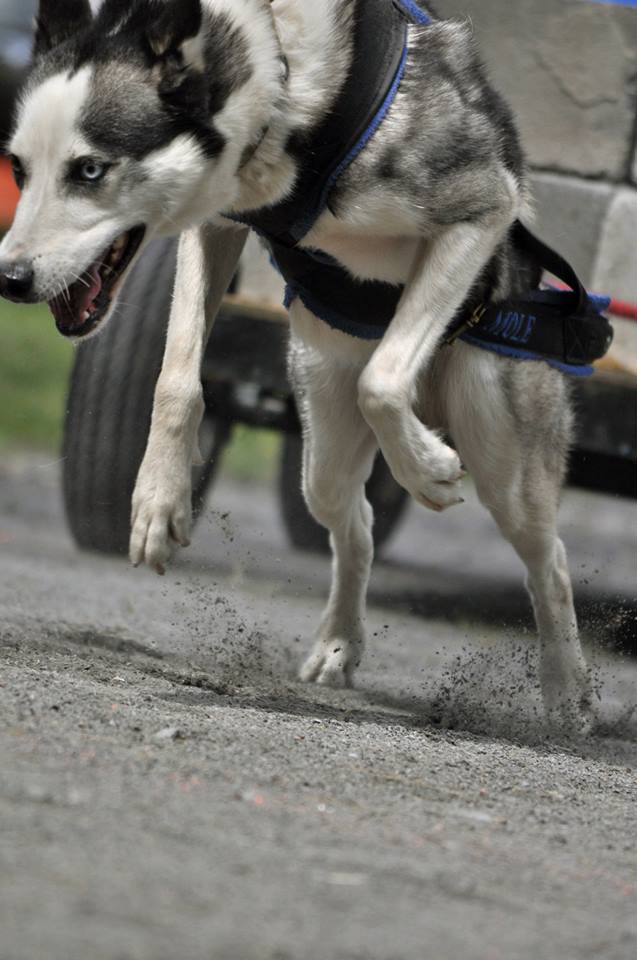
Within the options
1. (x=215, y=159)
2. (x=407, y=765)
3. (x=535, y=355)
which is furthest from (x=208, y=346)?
(x=407, y=765)

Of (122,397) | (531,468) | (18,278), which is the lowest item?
(122,397)

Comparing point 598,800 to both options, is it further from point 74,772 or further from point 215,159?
point 215,159

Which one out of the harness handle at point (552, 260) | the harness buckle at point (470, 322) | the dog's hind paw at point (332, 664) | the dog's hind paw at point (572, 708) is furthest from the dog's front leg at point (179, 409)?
the dog's hind paw at point (572, 708)

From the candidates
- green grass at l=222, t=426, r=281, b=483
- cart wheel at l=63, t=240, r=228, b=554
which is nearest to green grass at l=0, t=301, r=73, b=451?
green grass at l=222, t=426, r=281, b=483

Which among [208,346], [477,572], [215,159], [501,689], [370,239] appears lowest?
[477,572]

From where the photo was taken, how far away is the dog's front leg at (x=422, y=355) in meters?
3.48

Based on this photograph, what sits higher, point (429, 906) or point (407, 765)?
point (429, 906)

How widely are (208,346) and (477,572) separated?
290cm

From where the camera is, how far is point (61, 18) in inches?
130

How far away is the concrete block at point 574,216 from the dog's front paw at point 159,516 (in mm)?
2390

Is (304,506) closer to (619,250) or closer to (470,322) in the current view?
(619,250)

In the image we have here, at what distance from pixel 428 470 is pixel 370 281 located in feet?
1.76

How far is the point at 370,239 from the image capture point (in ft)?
11.8

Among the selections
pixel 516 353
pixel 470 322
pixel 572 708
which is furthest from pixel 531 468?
pixel 572 708
